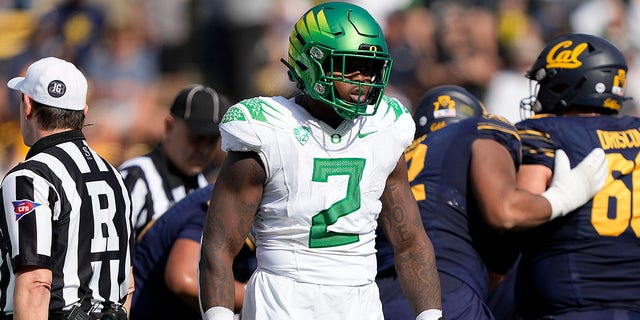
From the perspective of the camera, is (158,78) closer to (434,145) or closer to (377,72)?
(434,145)

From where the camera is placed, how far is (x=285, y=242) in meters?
3.97

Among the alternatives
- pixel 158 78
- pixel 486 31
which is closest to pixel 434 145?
pixel 486 31

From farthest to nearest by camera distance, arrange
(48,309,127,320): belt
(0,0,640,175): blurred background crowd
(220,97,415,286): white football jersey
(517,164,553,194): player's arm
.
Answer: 1. (0,0,640,175): blurred background crowd
2. (517,164,553,194): player's arm
3. (48,309,127,320): belt
4. (220,97,415,286): white football jersey

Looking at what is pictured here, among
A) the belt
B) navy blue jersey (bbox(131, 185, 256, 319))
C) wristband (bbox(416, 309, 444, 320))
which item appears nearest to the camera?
wristband (bbox(416, 309, 444, 320))

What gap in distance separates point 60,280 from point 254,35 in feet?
25.4

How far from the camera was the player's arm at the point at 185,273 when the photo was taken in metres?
5.32

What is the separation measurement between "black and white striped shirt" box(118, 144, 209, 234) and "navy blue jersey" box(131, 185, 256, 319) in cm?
62

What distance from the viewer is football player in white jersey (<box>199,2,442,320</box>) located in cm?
391

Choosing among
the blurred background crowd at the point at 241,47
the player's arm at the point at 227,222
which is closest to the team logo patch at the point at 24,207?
the player's arm at the point at 227,222

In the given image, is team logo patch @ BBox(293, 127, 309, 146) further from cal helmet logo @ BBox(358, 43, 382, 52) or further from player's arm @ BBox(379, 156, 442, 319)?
player's arm @ BBox(379, 156, 442, 319)

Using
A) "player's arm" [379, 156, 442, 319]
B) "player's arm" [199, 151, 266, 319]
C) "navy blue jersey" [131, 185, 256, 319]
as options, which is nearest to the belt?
"player's arm" [199, 151, 266, 319]

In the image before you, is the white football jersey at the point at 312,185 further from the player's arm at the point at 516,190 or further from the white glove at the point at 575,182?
the white glove at the point at 575,182

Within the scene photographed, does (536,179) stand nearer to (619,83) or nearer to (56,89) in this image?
(619,83)

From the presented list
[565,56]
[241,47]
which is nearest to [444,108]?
[565,56]
